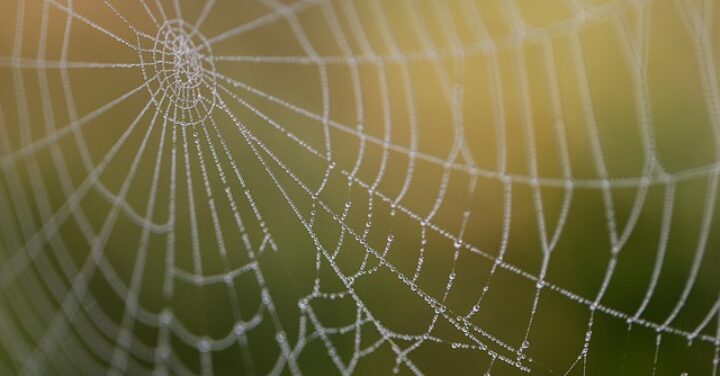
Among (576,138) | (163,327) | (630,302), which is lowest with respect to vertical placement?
(163,327)

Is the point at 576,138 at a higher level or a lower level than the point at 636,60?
lower

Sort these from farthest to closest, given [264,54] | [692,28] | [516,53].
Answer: [264,54]
[516,53]
[692,28]

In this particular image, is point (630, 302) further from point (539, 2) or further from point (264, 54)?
point (264, 54)

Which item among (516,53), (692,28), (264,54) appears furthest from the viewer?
(264,54)

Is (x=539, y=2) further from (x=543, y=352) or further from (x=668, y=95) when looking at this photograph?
(x=543, y=352)

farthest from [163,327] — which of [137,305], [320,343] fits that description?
[320,343]

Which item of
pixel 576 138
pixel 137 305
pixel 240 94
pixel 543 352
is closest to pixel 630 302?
pixel 543 352

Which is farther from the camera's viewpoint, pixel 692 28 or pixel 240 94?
pixel 240 94
